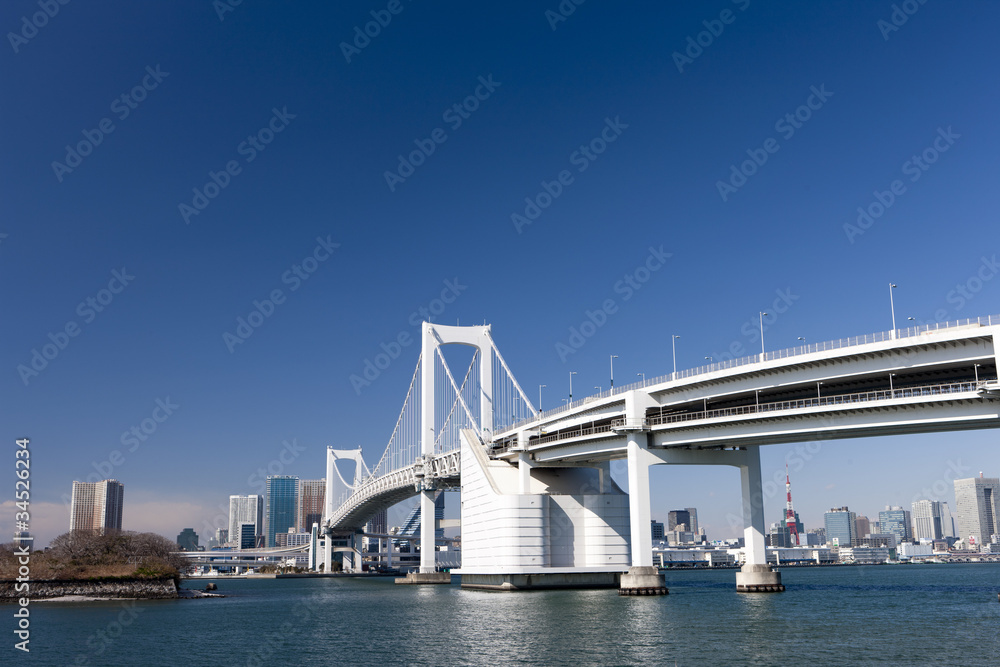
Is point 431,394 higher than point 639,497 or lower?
higher

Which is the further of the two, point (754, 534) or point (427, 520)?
point (427, 520)

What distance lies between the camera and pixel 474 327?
115 metres

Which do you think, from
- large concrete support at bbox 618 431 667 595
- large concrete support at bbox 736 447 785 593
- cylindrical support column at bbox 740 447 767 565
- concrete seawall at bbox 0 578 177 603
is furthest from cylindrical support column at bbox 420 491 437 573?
cylindrical support column at bbox 740 447 767 565

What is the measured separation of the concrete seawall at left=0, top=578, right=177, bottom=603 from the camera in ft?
246

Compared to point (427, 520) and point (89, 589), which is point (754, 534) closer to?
point (427, 520)

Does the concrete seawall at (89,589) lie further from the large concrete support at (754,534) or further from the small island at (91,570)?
the large concrete support at (754,534)

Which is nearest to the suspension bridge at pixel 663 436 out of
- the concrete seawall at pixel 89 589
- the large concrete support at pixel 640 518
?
the large concrete support at pixel 640 518

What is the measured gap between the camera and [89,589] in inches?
3063

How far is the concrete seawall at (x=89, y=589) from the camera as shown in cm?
7488

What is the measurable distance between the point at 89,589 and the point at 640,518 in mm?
49346

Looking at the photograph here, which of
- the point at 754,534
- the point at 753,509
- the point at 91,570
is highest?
the point at 753,509

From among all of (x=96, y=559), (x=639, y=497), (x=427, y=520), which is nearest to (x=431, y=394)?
(x=427, y=520)

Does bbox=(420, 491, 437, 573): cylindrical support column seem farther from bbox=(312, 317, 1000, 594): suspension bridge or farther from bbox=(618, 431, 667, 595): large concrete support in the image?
bbox=(618, 431, 667, 595): large concrete support

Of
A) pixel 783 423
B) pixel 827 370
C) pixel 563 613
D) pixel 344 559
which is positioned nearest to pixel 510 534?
pixel 563 613
